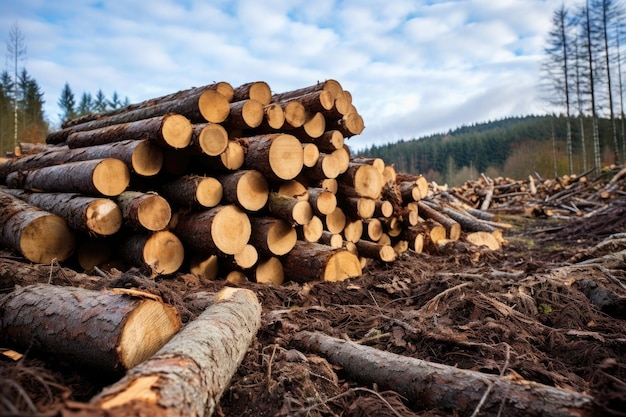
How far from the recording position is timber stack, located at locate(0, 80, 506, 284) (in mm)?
4355

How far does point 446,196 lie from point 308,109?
1011 cm

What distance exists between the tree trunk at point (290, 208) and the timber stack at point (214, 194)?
2 cm

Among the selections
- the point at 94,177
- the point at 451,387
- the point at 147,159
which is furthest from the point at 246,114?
the point at 451,387

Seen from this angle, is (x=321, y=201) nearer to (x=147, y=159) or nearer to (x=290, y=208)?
(x=290, y=208)

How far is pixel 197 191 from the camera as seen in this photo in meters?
4.50

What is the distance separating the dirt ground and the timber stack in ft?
1.36

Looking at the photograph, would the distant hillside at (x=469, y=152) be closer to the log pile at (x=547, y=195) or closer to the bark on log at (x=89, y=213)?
the log pile at (x=547, y=195)

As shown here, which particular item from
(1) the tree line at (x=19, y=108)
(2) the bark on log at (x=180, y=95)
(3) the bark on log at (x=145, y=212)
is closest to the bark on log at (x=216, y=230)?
(3) the bark on log at (x=145, y=212)

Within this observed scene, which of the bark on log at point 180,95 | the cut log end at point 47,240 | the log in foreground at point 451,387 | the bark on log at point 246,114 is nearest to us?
the log in foreground at point 451,387

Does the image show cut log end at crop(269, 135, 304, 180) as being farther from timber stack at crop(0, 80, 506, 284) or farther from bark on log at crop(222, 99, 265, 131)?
bark on log at crop(222, 99, 265, 131)

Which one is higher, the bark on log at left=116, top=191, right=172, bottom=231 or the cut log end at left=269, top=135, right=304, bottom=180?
the cut log end at left=269, top=135, right=304, bottom=180

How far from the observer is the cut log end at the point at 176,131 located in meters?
4.39

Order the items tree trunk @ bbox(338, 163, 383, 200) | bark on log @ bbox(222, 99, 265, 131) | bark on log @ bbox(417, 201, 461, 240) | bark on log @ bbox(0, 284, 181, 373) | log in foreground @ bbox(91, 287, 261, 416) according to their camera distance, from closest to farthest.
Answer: log in foreground @ bbox(91, 287, 261, 416)
bark on log @ bbox(0, 284, 181, 373)
bark on log @ bbox(222, 99, 265, 131)
tree trunk @ bbox(338, 163, 383, 200)
bark on log @ bbox(417, 201, 461, 240)

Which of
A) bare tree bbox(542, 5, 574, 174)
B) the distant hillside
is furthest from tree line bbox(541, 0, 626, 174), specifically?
the distant hillside
